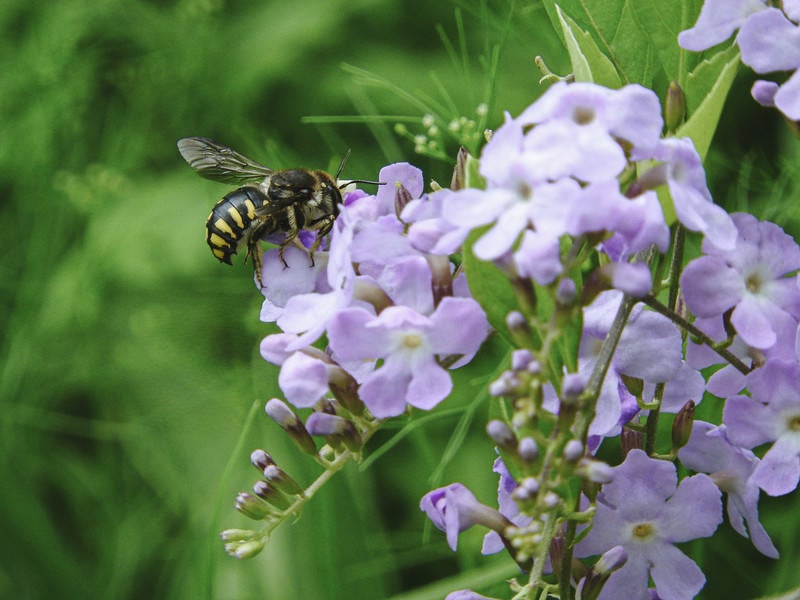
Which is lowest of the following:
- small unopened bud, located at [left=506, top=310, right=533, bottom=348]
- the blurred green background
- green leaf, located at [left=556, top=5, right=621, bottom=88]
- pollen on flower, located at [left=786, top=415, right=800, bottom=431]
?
the blurred green background

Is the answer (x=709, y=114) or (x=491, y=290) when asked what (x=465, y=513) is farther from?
(x=709, y=114)

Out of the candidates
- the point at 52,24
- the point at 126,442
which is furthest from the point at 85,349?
the point at 52,24

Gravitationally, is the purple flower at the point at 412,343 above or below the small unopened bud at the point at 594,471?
above

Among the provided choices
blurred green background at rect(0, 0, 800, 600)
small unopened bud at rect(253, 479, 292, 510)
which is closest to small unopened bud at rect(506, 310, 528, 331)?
small unopened bud at rect(253, 479, 292, 510)

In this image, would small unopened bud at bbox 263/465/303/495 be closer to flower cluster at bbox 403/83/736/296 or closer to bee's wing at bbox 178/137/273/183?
flower cluster at bbox 403/83/736/296

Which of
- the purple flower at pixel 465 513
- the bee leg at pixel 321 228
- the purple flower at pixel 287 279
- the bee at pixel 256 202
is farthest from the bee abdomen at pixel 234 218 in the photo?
the purple flower at pixel 465 513

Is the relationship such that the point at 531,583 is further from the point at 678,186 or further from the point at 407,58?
the point at 407,58

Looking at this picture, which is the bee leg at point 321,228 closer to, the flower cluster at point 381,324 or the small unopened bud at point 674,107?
the flower cluster at point 381,324
